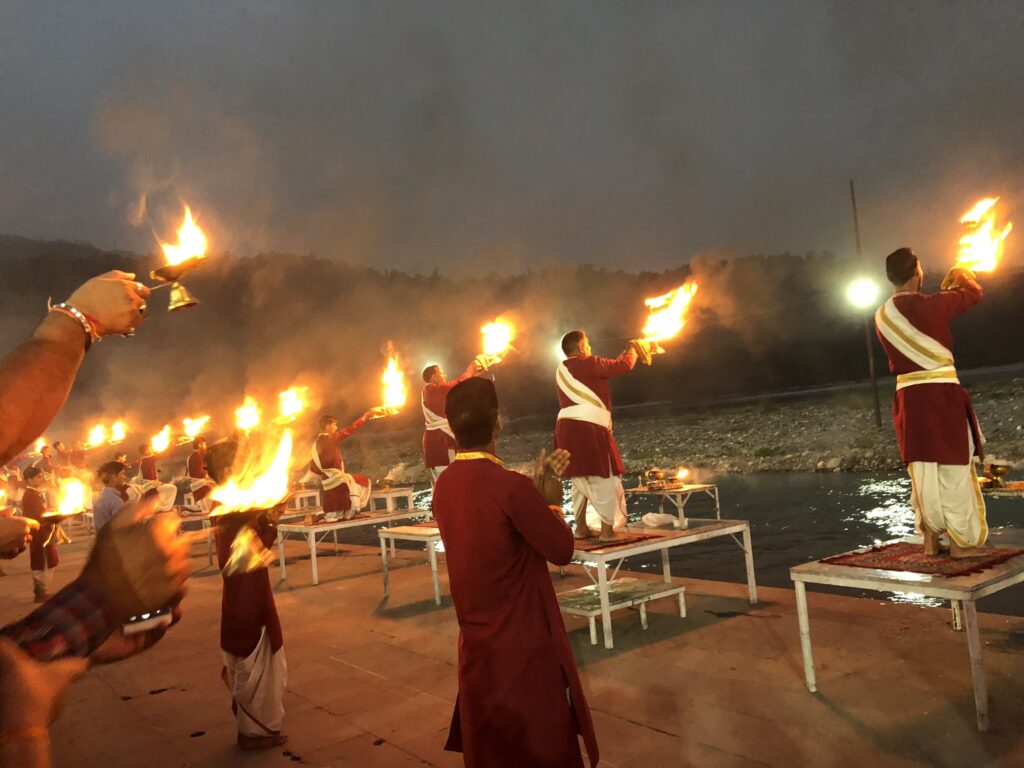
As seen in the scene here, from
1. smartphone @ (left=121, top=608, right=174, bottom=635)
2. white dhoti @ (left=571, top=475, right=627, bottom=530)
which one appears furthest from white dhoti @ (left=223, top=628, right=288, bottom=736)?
smartphone @ (left=121, top=608, right=174, bottom=635)

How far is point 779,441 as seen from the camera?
101ft

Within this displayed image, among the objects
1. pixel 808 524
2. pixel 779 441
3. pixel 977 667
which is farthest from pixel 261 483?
pixel 779 441

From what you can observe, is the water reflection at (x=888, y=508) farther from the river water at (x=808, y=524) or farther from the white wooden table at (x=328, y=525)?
the white wooden table at (x=328, y=525)

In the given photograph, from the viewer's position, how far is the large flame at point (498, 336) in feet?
27.6

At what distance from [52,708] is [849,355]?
8320 centimetres

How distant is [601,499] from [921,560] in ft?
9.63

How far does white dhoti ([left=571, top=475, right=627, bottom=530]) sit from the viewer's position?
22.8 ft

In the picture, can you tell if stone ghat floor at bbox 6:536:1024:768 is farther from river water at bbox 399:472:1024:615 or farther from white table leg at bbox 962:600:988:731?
river water at bbox 399:472:1024:615

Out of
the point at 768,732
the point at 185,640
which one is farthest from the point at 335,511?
the point at 768,732

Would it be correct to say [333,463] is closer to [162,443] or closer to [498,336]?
[498,336]

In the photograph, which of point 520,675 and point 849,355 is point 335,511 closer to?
point 520,675

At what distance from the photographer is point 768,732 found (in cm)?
412

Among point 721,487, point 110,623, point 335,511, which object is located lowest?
point 721,487

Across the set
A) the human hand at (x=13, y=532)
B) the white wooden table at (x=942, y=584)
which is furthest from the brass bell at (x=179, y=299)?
the white wooden table at (x=942, y=584)
